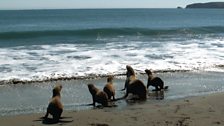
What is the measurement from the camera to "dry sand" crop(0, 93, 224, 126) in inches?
355

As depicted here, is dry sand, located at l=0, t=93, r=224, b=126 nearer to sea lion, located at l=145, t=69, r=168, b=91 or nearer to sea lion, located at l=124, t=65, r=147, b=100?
sea lion, located at l=124, t=65, r=147, b=100

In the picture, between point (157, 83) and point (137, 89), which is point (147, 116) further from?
point (157, 83)

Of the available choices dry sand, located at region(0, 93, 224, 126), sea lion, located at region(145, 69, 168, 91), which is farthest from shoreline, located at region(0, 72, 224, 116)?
dry sand, located at region(0, 93, 224, 126)

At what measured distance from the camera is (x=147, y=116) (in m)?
9.52

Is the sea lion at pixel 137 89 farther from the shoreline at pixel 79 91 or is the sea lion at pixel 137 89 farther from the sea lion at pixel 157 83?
the sea lion at pixel 157 83

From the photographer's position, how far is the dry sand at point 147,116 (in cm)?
902

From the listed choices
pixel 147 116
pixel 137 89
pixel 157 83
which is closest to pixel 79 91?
pixel 137 89

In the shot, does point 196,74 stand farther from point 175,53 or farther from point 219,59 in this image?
point 175,53

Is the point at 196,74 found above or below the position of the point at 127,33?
below

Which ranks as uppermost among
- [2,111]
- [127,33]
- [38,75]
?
[127,33]

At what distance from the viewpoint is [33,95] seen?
39.5 feet

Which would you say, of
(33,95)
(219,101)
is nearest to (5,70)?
(33,95)

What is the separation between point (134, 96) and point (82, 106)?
1.90 meters

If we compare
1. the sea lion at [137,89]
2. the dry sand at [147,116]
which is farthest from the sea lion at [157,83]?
the dry sand at [147,116]
